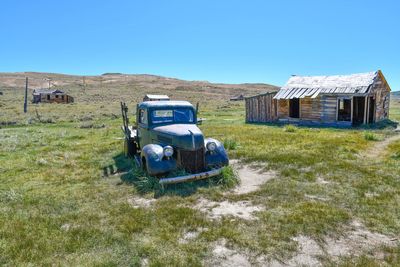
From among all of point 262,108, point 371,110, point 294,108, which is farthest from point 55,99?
point 371,110

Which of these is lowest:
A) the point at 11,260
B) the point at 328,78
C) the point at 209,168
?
the point at 11,260

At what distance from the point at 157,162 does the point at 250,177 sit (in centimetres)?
283

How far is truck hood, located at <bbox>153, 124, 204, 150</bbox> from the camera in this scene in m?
7.84

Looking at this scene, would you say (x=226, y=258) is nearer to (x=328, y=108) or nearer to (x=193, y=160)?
(x=193, y=160)

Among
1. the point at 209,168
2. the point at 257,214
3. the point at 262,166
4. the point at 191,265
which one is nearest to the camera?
the point at 191,265

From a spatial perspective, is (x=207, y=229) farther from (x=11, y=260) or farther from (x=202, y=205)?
(x=11, y=260)

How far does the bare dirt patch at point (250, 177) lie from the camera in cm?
778

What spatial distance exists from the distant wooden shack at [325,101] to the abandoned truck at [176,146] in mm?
15285

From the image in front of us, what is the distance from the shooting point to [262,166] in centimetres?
996

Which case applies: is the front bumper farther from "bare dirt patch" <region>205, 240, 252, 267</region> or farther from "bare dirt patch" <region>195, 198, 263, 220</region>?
"bare dirt patch" <region>205, 240, 252, 267</region>

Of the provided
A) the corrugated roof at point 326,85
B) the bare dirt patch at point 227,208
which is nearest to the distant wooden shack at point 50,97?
the corrugated roof at point 326,85

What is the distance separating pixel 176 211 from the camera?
630 centimetres

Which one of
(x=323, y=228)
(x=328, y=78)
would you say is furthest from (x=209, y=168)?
(x=328, y=78)

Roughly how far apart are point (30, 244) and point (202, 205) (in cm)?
332
